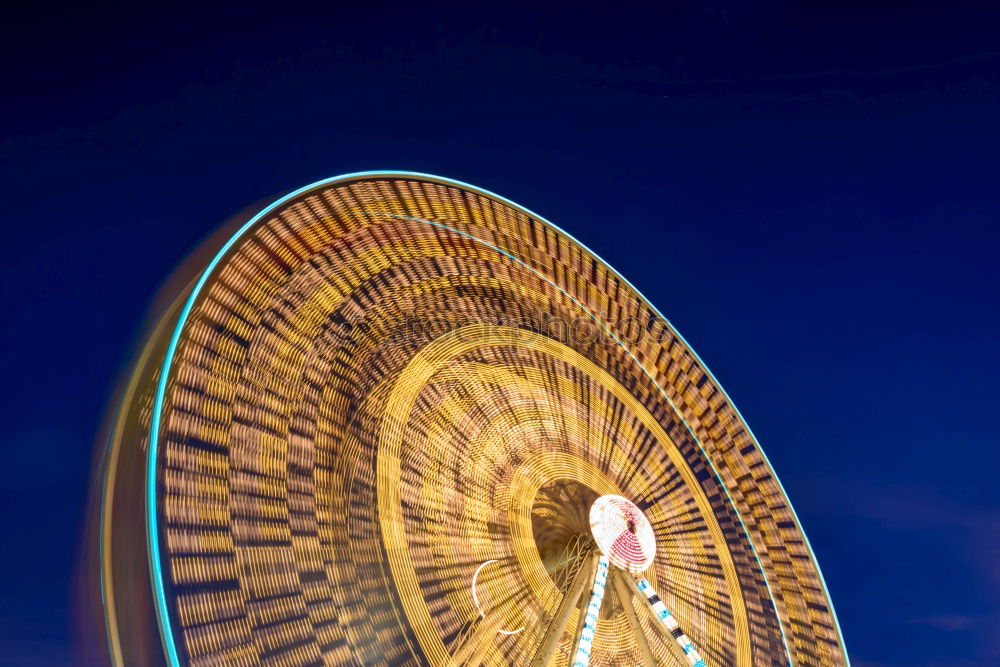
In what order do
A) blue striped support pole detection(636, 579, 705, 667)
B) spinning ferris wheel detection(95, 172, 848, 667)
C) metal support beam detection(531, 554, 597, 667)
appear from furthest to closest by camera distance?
blue striped support pole detection(636, 579, 705, 667) → metal support beam detection(531, 554, 597, 667) → spinning ferris wheel detection(95, 172, 848, 667)

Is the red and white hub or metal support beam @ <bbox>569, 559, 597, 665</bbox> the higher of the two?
the red and white hub

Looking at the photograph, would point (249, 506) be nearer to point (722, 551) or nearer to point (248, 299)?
point (248, 299)

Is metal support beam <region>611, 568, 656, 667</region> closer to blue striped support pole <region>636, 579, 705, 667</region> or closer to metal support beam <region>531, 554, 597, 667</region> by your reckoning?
blue striped support pole <region>636, 579, 705, 667</region>

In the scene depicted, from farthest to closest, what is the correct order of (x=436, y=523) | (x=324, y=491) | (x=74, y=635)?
(x=436, y=523) < (x=324, y=491) < (x=74, y=635)

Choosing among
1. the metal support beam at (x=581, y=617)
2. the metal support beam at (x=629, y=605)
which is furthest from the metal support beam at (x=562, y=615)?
the metal support beam at (x=629, y=605)

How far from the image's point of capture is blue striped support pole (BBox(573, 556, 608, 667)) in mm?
4109

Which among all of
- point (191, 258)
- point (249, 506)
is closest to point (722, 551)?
point (249, 506)

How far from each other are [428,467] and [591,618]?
59.2 inches

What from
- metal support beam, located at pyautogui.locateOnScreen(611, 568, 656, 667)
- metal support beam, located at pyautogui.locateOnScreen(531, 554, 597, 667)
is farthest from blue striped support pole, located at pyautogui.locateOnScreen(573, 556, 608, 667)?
metal support beam, located at pyautogui.locateOnScreen(611, 568, 656, 667)

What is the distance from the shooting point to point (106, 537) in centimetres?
221

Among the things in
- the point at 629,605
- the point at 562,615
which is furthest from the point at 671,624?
the point at 562,615

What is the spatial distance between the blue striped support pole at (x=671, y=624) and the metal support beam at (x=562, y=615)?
0.45 metres

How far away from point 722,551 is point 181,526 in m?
3.71

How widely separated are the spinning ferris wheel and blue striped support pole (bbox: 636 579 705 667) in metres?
0.03
